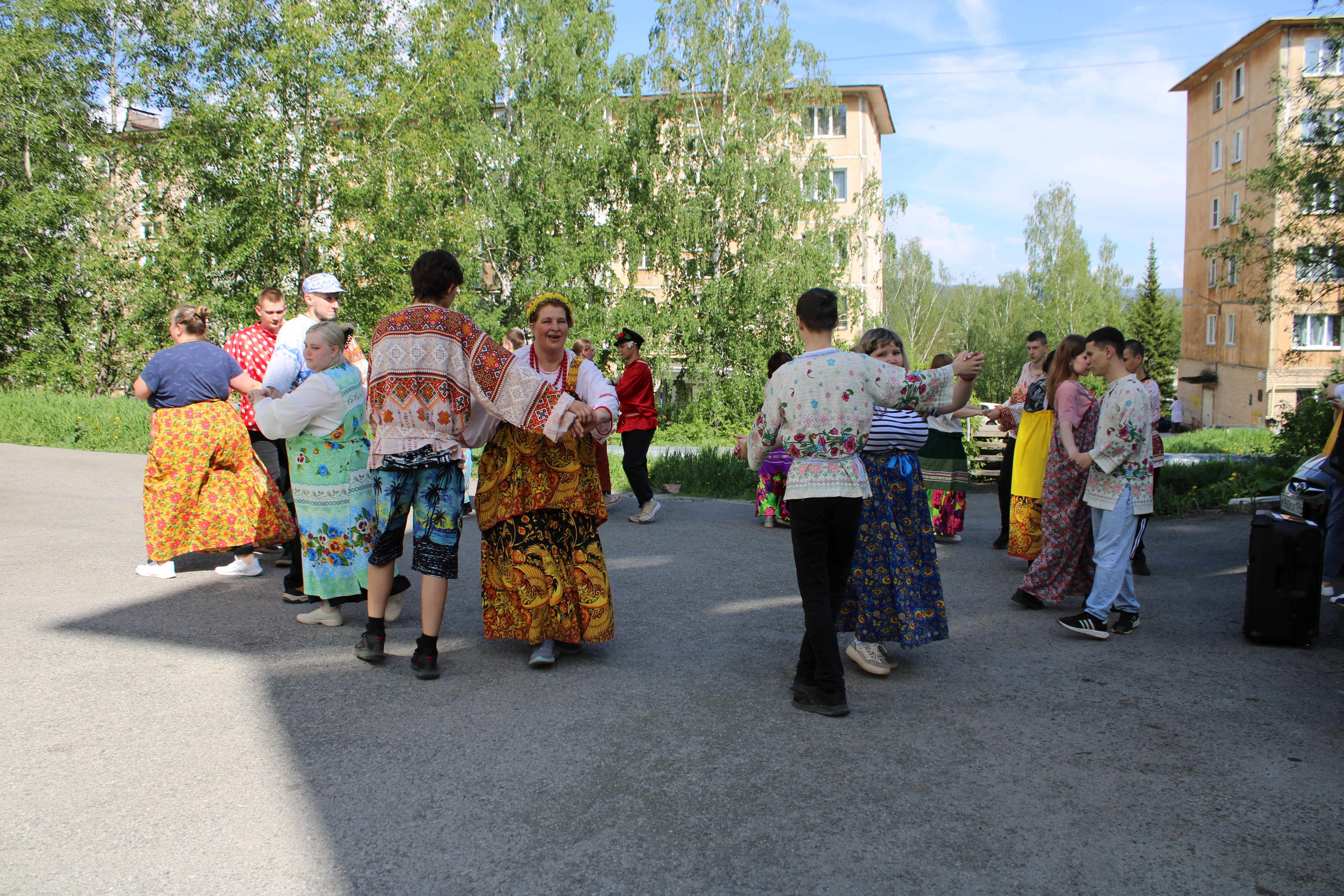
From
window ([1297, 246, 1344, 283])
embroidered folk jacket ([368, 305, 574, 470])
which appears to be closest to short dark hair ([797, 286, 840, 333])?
embroidered folk jacket ([368, 305, 574, 470])

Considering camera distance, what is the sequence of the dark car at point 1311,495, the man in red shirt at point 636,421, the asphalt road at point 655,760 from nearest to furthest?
the asphalt road at point 655,760 → the dark car at point 1311,495 → the man in red shirt at point 636,421

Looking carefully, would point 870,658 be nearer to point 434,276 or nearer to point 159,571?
point 434,276

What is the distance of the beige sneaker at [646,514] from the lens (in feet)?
32.5

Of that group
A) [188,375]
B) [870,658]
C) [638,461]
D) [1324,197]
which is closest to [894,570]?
[870,658]

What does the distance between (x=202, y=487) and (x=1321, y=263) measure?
631 inches

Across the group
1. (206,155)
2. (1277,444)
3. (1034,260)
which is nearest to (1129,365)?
(1277,444)

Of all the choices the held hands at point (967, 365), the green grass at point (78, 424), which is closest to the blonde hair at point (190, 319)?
the held hands at point (967, 365)

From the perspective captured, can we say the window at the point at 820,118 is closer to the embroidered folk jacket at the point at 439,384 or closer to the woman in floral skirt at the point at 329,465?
the woman in floral skirt at the point at 329,465

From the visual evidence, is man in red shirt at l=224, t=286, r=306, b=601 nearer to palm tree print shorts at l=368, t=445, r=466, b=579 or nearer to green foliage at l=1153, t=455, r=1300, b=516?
palm tree print shorts at l=368, t=445, r=466, b=579

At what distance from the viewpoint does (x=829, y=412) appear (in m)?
4.16

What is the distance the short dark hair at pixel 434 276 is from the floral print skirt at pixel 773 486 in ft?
17.3

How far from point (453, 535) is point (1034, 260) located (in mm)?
58096

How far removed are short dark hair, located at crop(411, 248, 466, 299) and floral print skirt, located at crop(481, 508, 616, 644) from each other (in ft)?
3.90

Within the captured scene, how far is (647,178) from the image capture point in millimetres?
30609
